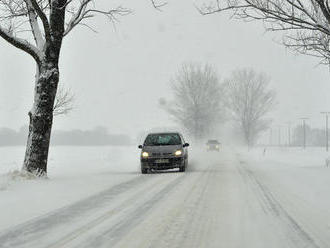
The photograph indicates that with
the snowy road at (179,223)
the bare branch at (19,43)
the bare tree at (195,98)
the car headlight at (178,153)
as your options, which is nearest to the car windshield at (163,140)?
the car headlight at (178,153)

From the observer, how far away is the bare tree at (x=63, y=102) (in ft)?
76.2

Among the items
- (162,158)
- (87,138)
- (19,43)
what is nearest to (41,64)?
(19,43)

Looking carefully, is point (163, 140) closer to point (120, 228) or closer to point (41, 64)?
point (41, 64)

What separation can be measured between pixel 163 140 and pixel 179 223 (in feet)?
42.0

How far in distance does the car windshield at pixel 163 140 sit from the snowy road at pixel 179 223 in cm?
849

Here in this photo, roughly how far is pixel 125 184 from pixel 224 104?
57.0m

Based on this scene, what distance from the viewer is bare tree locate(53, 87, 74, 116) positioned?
23.2 metres

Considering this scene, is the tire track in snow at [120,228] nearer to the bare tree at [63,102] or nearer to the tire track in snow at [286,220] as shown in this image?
the tire track in snow at [286,220]

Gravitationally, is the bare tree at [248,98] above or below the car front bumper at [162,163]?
above

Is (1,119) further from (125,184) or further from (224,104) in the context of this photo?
(125,184)

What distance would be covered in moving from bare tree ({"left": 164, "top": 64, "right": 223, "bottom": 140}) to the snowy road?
5586cm

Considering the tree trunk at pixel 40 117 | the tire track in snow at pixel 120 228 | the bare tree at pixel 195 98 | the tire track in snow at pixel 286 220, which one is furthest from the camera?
the bare tree at pixel 195 98

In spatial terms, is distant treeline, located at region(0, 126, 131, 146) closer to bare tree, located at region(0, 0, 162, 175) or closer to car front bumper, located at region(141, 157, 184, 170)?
car front bumper, located at region(141, 157, 184, 170)

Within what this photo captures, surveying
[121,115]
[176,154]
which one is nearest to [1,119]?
[121,115]
